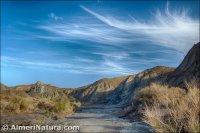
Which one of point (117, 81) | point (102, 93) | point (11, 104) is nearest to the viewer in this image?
point (11, 104)

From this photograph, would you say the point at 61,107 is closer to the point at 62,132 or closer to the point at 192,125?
the point at 62,132

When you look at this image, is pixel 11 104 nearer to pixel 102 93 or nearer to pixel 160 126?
pixel 160 126

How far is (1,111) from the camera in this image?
85.9ft

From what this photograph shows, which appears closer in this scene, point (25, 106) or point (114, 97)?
point (25, 106)

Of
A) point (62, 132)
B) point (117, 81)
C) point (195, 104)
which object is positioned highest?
point (117, 81)

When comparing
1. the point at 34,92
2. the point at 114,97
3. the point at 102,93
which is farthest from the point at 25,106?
the point at 102,93

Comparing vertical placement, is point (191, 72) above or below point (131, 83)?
below

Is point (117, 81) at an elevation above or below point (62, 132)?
above

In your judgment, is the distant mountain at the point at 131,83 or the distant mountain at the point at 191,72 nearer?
the distant mountain at the point at 191,72

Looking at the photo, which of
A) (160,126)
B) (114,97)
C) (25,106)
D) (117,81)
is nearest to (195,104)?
(160,126)

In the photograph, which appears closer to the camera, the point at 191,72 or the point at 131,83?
the point at 191,72

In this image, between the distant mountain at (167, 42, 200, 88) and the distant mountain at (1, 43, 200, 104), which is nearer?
the distant mountain at (167, 42, 200, 88)

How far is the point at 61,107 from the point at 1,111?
4.88 meters

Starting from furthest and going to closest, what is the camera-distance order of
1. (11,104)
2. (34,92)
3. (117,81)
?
1. (117,81)
2. (34,92)
3. (11,104)
